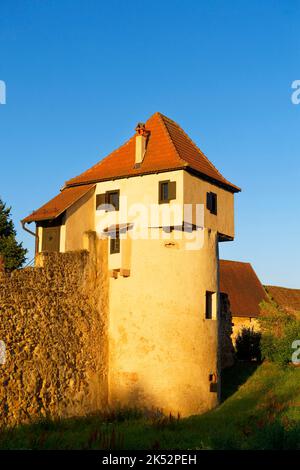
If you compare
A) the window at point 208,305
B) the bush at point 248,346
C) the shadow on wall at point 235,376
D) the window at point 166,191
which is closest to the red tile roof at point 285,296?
the bush at point 248,346

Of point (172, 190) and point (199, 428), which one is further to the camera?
point (172, 190)

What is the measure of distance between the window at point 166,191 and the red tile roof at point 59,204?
3.47 metres

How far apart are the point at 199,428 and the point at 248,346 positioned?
16.3m

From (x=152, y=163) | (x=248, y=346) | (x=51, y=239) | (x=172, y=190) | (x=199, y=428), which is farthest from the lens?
(x=248, y=346)

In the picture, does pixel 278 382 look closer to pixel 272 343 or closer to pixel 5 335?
pixel 272 343

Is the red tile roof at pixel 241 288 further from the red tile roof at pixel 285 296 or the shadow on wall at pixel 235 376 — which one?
the shadow on wall at pixel 235 376

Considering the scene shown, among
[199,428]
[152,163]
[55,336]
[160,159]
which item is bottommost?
[199,428]

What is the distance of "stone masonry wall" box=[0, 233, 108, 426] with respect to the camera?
23219mm

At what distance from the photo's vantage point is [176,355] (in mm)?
27375

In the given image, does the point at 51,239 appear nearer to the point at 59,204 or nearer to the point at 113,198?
the point at 59,204

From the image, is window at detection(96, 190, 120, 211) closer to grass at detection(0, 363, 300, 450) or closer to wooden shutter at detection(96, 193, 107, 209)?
wooden shutter at detection(96, 193, 107, 209)

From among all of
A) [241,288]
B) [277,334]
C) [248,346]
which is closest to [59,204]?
[277,334]

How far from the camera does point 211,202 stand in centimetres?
2959

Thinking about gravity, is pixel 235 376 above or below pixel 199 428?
above
